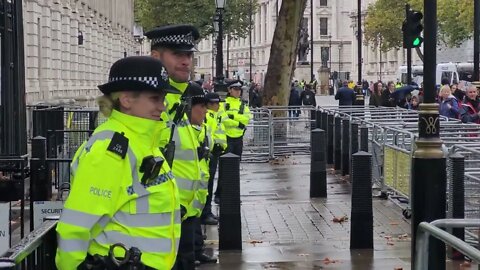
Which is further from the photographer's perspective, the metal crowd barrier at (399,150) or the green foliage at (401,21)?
the green foliage at (401,21)

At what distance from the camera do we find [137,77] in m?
4.76

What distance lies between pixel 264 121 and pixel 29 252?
725 inches

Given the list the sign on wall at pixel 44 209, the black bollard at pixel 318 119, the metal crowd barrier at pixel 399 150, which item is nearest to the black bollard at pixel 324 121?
the black bollard at pixel 318 119

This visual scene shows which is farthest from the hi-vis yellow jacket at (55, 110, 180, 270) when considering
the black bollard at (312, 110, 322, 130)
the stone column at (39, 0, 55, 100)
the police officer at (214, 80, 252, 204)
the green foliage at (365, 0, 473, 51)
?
the green foliage at (365, 0, 473, 51)

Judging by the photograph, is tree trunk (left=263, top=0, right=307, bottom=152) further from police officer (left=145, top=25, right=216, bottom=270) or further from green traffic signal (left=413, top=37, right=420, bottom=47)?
police officer (left=145, top=25, right=216, bottom=270)

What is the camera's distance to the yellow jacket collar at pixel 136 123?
471 centimetres

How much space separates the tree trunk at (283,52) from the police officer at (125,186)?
25.4 metres

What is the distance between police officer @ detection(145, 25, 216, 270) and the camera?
6188 millimetres

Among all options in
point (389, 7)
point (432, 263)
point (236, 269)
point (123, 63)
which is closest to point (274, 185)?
point (236, 269)

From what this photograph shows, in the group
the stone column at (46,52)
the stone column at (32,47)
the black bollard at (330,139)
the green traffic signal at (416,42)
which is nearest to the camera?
the green traffic signal at (416,42)

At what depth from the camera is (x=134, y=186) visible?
181 inches

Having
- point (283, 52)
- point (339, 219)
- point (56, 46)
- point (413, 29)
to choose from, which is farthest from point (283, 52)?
point (339, 219)

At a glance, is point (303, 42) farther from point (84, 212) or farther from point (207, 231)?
point (84, 212)

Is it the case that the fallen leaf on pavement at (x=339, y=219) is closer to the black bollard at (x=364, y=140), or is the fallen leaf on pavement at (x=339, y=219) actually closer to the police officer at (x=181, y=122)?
the black bollard at (x=364, y=140)
